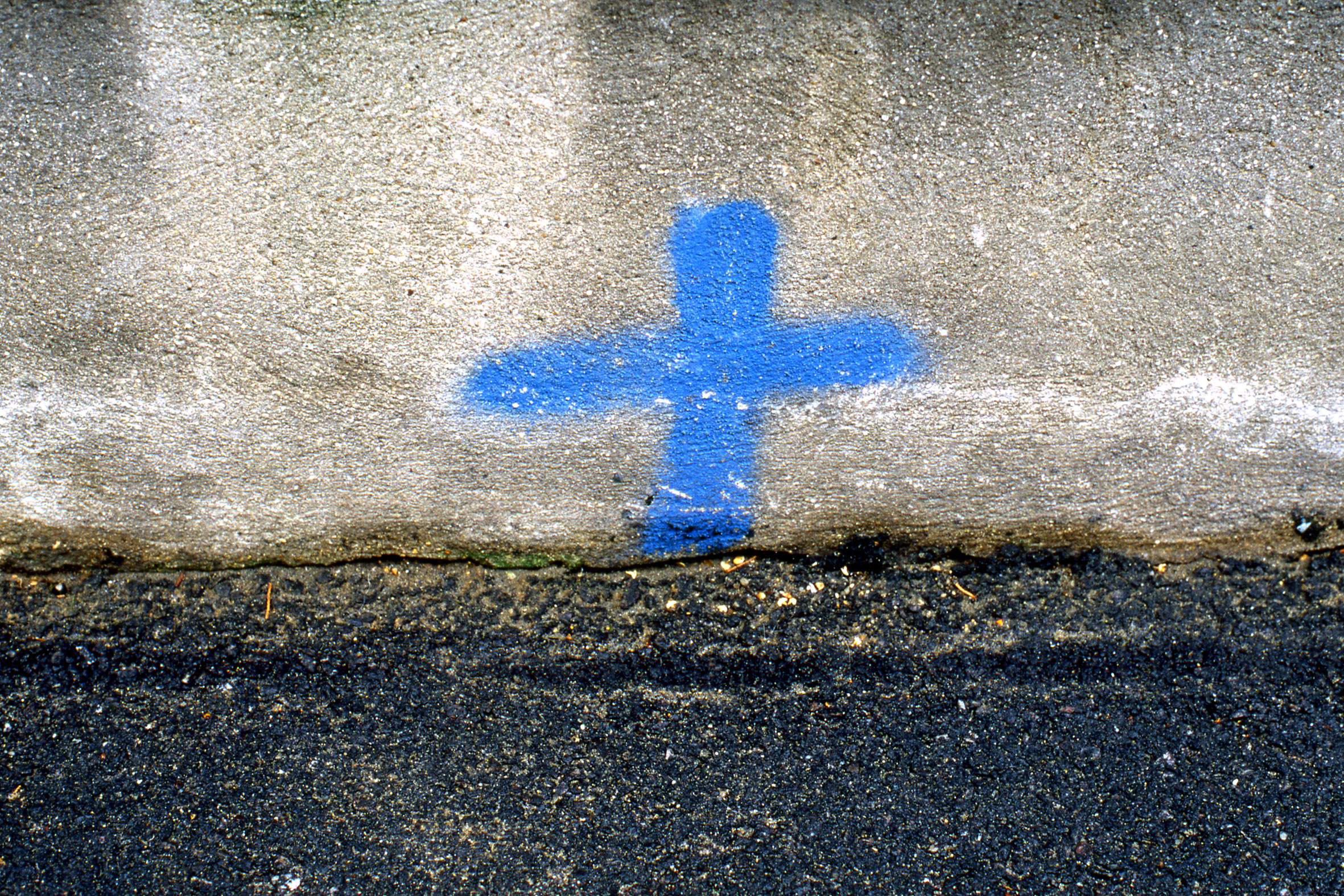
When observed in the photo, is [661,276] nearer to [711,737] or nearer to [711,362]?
[711,362]

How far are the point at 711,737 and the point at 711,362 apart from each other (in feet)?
3.22

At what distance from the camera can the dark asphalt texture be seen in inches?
78.3

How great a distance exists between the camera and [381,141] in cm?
179

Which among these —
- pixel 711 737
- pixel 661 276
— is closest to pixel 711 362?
pixel 661 276

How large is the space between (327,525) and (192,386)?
0.48m

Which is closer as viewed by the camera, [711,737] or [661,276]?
[661,276]

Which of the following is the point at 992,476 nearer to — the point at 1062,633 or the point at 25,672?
the point at 1062,633

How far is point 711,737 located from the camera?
6.64 ft

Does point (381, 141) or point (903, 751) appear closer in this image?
point (381, 141)

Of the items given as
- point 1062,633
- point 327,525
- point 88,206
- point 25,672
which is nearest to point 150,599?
point 25,672

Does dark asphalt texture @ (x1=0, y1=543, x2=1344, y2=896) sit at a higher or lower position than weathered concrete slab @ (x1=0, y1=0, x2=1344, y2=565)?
lower

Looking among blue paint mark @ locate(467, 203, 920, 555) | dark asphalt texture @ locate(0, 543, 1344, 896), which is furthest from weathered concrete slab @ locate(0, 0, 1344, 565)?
dark asphalt texture @ locate(0, 543, 1344, 896)

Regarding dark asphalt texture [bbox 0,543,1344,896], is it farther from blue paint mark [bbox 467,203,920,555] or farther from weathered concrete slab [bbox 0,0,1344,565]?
blue paint mark [bbox 467,203,920,555]

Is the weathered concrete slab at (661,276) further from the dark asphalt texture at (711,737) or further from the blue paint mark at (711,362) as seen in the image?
the dark asphalt texture at (711,737)
